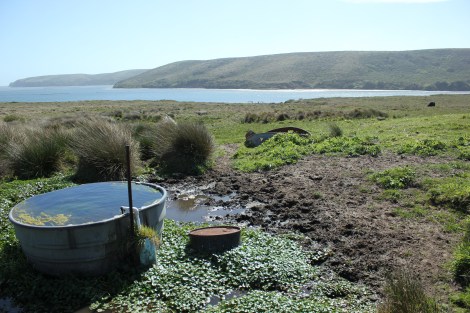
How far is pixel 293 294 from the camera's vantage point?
20.1ft

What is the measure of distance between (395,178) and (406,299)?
6970 mm

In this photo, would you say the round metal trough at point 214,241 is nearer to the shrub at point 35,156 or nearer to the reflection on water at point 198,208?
the reflection on water at point 198,208

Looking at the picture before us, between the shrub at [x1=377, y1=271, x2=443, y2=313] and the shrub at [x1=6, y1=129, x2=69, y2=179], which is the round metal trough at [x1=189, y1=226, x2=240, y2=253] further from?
the shrub at [x1=6, y1=129, x2=69, y2=179]

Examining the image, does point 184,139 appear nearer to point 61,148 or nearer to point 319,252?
point 61,148

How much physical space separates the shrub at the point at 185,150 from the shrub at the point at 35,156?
3.45 meters

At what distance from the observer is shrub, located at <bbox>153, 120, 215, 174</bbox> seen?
14820 millimetres

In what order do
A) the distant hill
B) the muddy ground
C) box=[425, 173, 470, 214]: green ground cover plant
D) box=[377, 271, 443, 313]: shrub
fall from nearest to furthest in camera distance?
box=[377, 271, 443, 313]: shrub, the muddy ground, box=[425, 173, 470, 214]: green ground cover plant, the distant hill

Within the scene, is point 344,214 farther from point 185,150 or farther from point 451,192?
point 185,150

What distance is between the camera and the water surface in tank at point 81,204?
23.6 feet

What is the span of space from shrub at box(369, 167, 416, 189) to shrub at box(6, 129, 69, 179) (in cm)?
1024

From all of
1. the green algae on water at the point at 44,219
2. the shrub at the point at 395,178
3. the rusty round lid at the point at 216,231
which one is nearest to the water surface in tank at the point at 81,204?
the green algae on water at the point at 44,219

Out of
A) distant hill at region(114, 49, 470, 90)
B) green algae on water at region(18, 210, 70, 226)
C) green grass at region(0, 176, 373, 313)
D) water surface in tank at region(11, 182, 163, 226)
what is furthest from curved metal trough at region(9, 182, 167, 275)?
distant hill at region(114, 49, 470, 90)

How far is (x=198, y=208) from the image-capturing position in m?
10.9

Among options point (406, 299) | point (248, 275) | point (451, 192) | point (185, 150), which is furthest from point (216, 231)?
point (185, 150)
